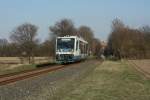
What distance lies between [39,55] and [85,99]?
102 metres

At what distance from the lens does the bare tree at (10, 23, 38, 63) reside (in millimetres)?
101500

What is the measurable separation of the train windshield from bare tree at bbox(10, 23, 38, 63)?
49403 mm

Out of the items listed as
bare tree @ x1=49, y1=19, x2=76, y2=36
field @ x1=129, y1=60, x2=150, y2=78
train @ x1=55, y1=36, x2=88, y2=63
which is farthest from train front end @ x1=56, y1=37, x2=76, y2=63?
bare tree @ x1=49, y1=19, x2=76, y2=36

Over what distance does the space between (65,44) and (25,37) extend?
6369cm

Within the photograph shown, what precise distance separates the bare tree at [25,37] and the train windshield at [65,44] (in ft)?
162

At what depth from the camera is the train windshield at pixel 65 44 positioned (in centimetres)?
4831

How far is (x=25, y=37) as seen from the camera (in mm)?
110750

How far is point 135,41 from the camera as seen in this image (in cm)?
10288

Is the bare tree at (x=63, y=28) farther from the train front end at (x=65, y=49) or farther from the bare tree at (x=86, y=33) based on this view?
the train front end at (x=65, y=49)

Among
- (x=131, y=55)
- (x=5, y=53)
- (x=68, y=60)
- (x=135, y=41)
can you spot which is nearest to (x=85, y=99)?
(x=68, y=60)

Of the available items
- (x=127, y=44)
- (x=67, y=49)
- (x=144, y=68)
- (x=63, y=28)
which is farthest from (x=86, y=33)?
(x=144, y=68)

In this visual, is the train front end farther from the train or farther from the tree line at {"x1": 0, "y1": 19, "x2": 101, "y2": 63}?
the tree line at {"x1": 0, "y1": 19, "x2": 101, "y2": 63}

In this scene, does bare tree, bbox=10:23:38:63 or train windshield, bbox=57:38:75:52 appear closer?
train windshield, bbox=57:38:75:52

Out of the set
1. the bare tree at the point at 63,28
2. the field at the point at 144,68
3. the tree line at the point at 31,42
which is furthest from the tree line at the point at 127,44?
the field at the point at 144,68
